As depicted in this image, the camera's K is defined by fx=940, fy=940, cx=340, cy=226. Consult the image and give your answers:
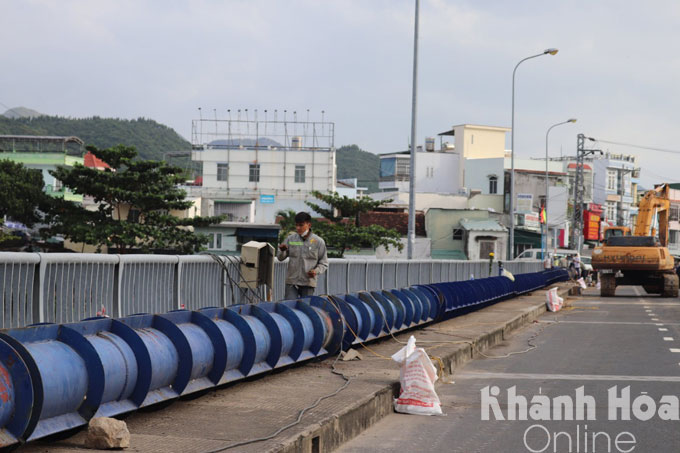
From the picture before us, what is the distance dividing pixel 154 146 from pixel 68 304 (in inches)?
6949

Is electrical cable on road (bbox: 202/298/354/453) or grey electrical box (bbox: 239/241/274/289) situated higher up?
grey electrical box (bbox: 239/241/274/289)

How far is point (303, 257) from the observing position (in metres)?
12.8

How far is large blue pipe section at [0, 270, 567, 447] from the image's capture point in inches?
233

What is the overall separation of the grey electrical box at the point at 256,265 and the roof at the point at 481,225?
234 ft

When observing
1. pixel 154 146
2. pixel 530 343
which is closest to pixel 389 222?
pixel 530 343

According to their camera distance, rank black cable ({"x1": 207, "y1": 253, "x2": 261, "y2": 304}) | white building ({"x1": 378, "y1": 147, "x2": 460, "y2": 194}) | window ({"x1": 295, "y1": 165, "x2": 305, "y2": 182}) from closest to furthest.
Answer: black cable ({"x1": 207, "y1": 253, "x2": 261, "y2": 304}) < window ({"x1": 295, "y1": 165, "x2": 305, "y2": 182}) < white building ({"x1": 378, "y1": 147, "x2": 460, "y2": 194})

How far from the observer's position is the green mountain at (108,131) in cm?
16988

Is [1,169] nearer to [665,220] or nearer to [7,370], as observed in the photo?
[665,220]

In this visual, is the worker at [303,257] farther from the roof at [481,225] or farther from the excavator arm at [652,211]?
the roof at [481,225]

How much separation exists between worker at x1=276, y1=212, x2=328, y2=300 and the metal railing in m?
0.48

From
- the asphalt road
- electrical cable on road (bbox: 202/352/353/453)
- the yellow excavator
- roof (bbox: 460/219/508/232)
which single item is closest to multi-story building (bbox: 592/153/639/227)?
roof (bbox: 460/219/508/232)

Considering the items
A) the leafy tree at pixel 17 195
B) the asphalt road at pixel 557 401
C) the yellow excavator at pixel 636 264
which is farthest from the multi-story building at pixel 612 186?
the asphalt road at pixel 557 401

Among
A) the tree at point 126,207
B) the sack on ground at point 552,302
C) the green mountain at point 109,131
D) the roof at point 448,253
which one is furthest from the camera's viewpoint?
the green mountain at point 109,131

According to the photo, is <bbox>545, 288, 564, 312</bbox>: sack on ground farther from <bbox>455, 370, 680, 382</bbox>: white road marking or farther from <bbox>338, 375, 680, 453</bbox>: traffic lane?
<bbox>338, 375, 680, 453</bbox>: traffic lane
